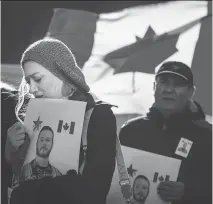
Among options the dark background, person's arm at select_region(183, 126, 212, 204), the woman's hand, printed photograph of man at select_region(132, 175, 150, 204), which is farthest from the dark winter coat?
the dark background

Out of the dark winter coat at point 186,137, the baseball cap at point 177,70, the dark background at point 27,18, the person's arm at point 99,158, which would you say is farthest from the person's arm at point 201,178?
the dark background at point 27,18

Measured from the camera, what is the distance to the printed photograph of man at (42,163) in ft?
4.17

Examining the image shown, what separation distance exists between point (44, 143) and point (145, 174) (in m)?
0.49

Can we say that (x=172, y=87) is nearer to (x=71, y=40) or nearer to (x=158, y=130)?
(x=158, y=130)

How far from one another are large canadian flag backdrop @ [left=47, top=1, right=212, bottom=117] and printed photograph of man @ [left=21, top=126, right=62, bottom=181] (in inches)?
28.4

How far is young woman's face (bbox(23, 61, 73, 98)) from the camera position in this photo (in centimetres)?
134

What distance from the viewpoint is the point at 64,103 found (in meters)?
1.37

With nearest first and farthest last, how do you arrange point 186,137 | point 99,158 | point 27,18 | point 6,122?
point 99,158, point 6,122, point 186,137, point 27,18

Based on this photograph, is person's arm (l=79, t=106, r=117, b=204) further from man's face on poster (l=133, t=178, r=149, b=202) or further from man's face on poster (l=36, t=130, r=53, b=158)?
man's face on poster (l=133, t=178, r=149, b=202)

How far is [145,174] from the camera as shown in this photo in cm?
165

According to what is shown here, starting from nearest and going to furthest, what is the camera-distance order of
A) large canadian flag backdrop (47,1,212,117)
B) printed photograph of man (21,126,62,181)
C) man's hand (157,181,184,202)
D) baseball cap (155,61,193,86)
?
printed photograph of man (21,126,62,181) < man's hand (157,181,184,202) < baseball cap (155,61,193,86) < large canadian flag backdrop (47,1,212,117)

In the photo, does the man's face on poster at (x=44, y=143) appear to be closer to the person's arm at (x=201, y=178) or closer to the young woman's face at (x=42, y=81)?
the young woman's face at (x=42, y=81)

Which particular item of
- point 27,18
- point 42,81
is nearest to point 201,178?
point 42,81

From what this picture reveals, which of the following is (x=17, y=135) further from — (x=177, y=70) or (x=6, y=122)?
(x=177, y=70)
